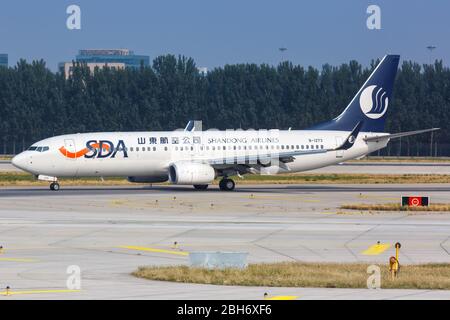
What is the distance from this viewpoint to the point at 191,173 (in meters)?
65.5

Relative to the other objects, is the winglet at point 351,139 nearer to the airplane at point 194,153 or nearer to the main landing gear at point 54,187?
the airplane at point 194,153

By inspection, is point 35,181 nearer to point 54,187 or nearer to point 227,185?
point 54,187

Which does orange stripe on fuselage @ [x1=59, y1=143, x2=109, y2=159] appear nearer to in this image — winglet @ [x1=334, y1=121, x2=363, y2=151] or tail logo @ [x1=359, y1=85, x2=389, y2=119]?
winglet @ [x1=334, y1=121, x2=363, y2=151]

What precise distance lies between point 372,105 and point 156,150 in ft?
56.1

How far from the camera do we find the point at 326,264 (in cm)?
3088

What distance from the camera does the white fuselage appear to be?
2603 inches

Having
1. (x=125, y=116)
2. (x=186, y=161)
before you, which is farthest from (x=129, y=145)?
(x=125, y=116)

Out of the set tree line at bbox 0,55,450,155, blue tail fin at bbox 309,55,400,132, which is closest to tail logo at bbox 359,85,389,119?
blue tail fin at bbox 309,55,400,132

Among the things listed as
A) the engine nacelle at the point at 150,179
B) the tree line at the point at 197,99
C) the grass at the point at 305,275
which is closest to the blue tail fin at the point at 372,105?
the engine nacelle at the point at 150,179

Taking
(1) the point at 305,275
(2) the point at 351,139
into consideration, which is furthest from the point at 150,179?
(1) the point at 305,275

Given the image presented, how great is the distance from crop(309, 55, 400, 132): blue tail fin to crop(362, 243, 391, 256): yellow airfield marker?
36.9m

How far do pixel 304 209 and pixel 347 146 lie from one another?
1630 centimetres

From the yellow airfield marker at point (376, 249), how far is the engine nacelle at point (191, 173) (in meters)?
29.5

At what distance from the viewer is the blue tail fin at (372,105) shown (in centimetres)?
7394
